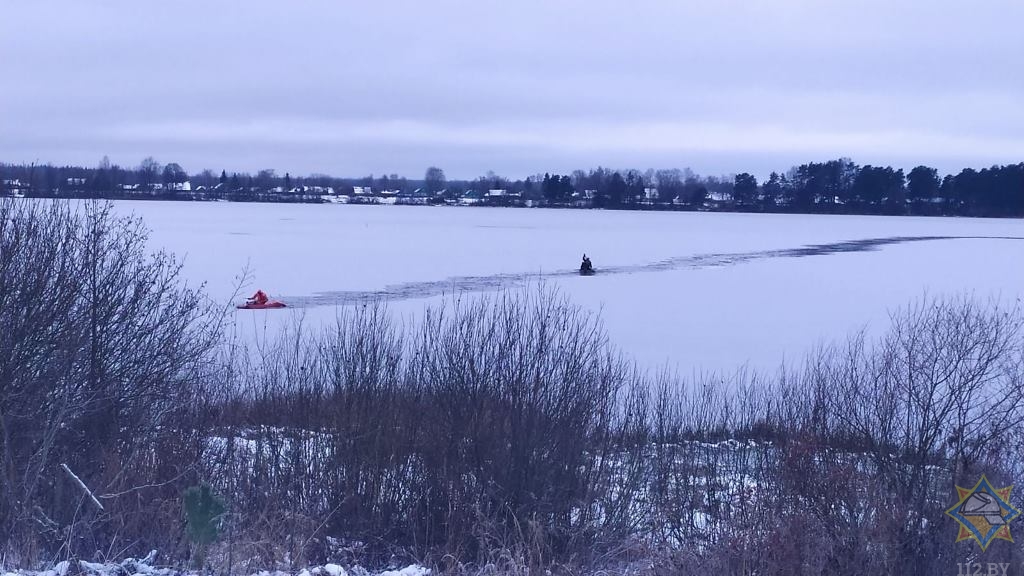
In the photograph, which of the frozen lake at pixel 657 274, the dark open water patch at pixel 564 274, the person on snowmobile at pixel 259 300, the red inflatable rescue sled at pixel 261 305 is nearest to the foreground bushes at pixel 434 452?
the frozen lake at pixel 657 274

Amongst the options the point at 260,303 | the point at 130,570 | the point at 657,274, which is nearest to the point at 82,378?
the point at 130,570

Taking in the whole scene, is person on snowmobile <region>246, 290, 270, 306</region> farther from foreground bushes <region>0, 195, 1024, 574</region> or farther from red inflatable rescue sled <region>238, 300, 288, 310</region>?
foreground bushes <region>0, 195, 1024, 574</region>

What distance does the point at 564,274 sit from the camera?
1366 inches

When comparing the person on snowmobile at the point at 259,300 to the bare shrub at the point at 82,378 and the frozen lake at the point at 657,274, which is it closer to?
the frozen lake at the point at 657,274

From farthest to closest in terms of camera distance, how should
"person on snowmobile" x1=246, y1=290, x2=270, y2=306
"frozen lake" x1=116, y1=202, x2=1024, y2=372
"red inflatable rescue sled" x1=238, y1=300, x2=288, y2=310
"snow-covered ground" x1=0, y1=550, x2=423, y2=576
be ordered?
"person on snowmobile" x1=246, y1=290, x2=270, y2=306
"red inflatable rescue sled" x1=238, y1=300, x2=288, y2=310
"frozen lake" x1=116, y1=202, x2=1024, y2=372
"snow-covered ground" x1=0, y1=550, x2=423, y2=576

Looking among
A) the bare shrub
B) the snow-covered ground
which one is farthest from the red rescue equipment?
the snow-covered ground

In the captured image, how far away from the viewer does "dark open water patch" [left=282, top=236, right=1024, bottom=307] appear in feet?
84.1

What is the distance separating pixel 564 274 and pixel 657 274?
128 inches

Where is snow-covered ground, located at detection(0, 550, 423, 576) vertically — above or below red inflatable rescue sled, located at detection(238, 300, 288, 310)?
above

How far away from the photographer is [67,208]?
35.3 ft

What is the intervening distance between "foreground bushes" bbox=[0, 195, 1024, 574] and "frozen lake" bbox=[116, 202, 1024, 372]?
367cm

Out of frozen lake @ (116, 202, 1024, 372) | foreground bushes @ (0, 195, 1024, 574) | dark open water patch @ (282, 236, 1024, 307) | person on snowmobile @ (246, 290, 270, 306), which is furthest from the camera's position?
dark open water patch @ (282, 236, 1024, 307)

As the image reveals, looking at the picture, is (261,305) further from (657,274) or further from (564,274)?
(657,274)

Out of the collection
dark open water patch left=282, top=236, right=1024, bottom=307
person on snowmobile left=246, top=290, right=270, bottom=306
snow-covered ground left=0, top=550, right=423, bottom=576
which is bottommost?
dark open water patch left=282, top=236, right=1024, bottom=307
